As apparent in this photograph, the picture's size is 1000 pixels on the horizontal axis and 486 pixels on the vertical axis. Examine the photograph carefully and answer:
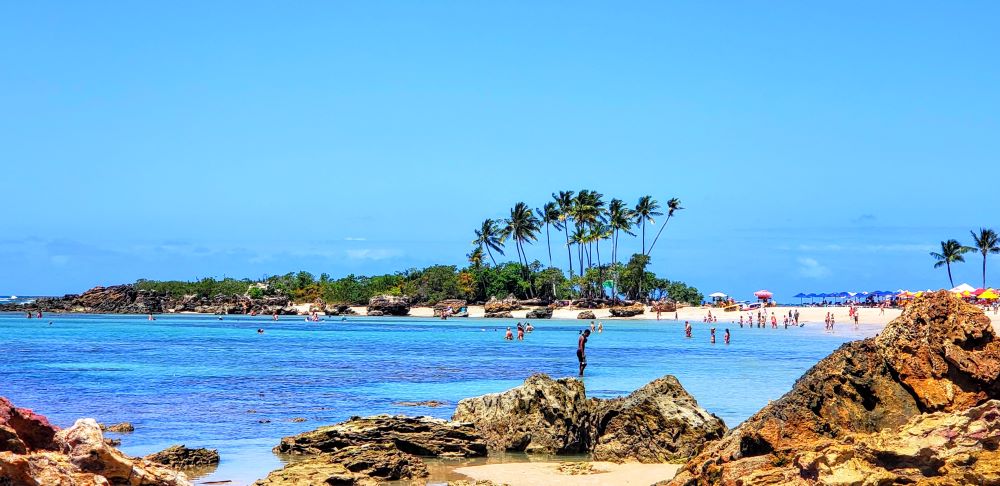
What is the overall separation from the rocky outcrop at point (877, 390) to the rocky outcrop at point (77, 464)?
458cm

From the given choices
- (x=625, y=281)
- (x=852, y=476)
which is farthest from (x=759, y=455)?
(x=625, y=281)

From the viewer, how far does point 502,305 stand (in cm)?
11094

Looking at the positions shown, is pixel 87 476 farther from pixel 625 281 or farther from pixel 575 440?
pixel 625 281

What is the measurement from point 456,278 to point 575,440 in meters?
112

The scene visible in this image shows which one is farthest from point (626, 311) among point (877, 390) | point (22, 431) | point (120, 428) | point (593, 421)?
point (22, 431)

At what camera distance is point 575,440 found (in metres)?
15.2

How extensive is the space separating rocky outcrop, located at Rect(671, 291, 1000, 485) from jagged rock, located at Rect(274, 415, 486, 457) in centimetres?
612


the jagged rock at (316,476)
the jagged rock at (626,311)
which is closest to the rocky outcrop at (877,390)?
the jagged rock at (316,476)

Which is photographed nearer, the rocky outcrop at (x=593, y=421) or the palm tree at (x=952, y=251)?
the rocky outcrop at (x=593, y=421)

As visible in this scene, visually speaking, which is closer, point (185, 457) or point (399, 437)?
point (185, 457)

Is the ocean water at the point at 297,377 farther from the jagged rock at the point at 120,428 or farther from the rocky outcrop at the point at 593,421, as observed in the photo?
the rocky outcrop at the point at 593,421

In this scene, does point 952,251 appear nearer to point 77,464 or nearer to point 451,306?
point 451,306

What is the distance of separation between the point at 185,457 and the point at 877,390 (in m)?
9.29

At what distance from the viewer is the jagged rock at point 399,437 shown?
1406 cm
